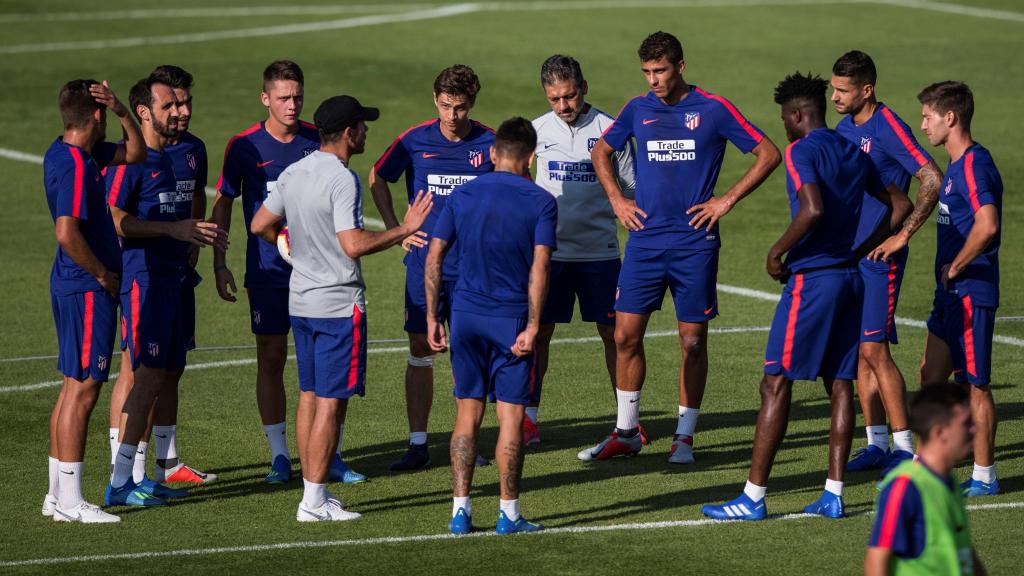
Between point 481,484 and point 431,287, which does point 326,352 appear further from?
point 481,484

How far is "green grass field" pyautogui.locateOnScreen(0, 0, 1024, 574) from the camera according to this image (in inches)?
347

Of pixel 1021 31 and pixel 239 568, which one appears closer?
pixel 239 568

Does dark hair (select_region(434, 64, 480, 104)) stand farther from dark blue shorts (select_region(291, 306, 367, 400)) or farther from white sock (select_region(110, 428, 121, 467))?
white sock (select_region(110, 428, 121, 467))

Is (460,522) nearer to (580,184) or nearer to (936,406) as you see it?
(580,184)

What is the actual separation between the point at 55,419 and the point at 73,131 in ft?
5.68

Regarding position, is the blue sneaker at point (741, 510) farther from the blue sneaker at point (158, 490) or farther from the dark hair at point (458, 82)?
the blue sneaker at point (158, 490)

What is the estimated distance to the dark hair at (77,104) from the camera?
9.48m

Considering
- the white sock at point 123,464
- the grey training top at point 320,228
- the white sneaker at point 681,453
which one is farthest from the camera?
the white sneaker at point 681,453

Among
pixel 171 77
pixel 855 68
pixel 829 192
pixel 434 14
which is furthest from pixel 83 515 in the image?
pixel 434 14

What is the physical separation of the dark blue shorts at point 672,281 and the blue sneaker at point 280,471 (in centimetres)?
253

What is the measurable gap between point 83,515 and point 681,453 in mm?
3999

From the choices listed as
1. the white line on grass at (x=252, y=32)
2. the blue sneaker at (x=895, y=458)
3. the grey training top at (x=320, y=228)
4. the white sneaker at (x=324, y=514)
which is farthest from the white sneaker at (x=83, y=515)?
the white line on grass at (x=252, y=32)

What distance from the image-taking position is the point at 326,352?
375 inches

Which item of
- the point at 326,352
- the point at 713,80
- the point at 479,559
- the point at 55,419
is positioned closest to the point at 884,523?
the point at 479,559
